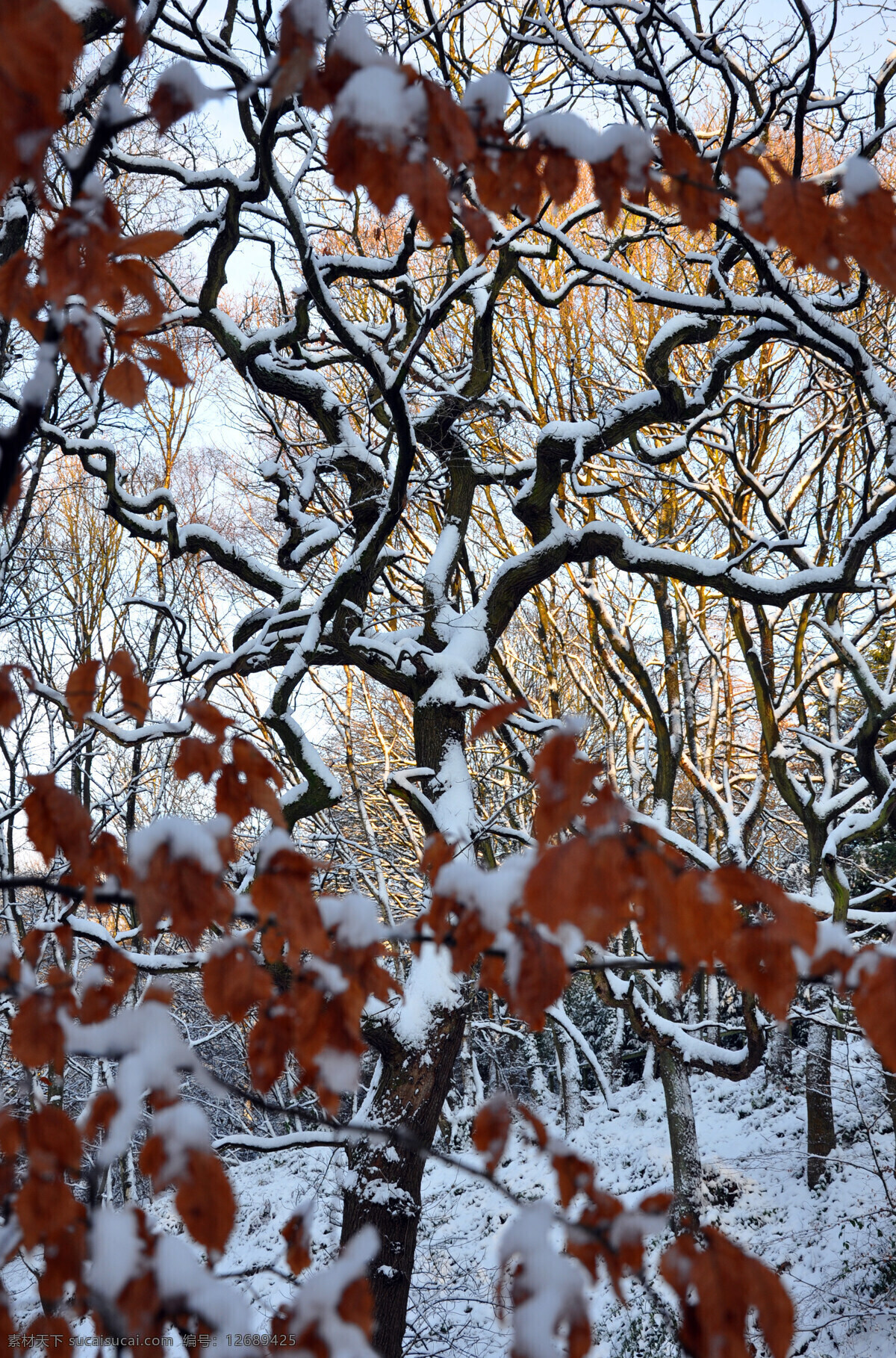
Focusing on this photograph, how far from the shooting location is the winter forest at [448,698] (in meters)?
1.35

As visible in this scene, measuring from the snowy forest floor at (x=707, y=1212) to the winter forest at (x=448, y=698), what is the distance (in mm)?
73

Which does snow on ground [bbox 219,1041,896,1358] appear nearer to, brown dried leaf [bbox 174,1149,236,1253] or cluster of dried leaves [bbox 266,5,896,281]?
brown dried leaf [bbox 174,1149,236,1253]

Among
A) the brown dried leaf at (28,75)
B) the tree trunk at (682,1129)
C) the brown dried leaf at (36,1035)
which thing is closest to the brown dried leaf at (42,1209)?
the brown dried leaf at (36,1035)

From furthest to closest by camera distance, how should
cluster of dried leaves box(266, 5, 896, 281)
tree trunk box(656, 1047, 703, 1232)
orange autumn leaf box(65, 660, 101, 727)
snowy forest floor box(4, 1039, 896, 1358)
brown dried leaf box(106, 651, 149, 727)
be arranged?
tree trunk box(656, 1047, 703, 1232) < snowy forest floor box(4, 1039, 896, 1358) < brown dried leaf box(106, 651, 149, 727) < orange autumn leaf box(65, 660, 101, 727) < cluster of dried leaves box(266, 5, 896, 281)

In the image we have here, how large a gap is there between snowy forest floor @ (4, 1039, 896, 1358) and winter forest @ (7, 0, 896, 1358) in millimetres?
73

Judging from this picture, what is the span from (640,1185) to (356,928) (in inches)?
370

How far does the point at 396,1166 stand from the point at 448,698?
2682mm

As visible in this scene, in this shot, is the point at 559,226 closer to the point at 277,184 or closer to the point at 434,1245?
the point at 277,184

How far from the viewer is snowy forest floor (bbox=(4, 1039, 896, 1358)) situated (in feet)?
20.6

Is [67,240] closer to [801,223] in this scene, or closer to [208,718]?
[208,718]

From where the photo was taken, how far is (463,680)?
18.4 ft

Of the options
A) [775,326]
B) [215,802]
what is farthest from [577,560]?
[215,802]

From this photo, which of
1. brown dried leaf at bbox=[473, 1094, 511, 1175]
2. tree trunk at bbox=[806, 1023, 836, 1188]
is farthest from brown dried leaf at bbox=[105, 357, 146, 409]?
tree trunk at bbox=[806, 1023, 836, 1188]

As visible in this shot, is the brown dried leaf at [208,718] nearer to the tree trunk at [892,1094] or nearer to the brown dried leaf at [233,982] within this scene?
the brown dried leaf at [233,982]
